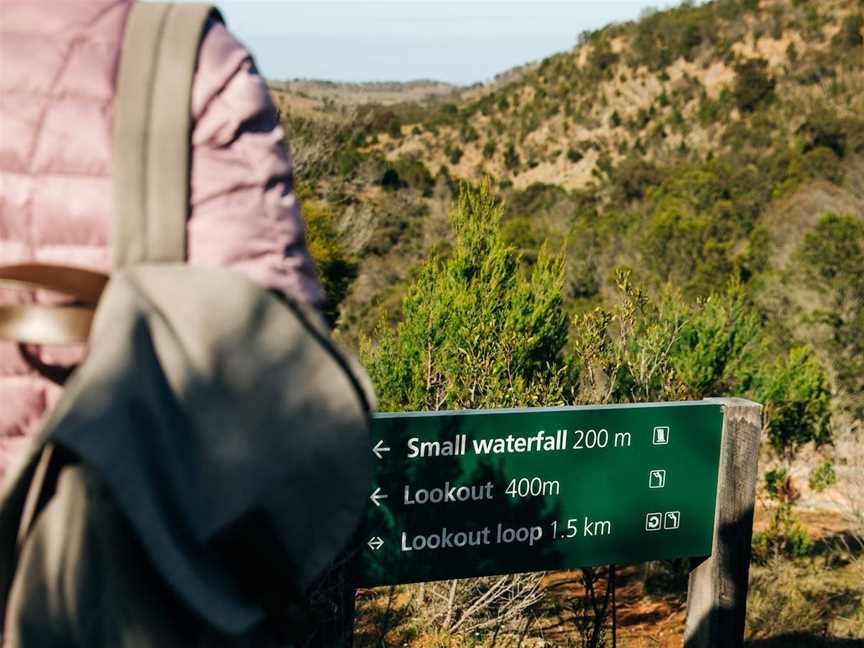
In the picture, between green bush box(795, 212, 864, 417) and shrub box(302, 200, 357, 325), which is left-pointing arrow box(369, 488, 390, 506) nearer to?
shrub box(302, 200, 357, 325)

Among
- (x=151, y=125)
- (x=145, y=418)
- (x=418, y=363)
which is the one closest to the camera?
(x=145, y=418)

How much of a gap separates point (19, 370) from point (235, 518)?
0.87 ft

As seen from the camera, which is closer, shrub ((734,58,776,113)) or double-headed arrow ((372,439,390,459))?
double-headed arrow ((372,439,390,459))

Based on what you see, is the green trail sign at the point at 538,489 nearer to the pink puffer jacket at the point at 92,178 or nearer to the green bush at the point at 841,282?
the pink puffer jacket at the point at 92,178

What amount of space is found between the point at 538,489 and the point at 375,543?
436 millimetres

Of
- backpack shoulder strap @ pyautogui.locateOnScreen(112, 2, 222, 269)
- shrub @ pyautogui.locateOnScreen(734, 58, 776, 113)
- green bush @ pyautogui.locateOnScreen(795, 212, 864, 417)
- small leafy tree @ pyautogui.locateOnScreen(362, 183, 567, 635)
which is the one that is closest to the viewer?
backpack shoulder strap @ pyautogui.locateOnScreen(112, 2, 222, 269)

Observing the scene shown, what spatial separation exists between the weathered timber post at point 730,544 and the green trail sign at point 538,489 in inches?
1.2

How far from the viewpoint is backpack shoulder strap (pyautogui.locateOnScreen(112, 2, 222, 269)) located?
3.08ft

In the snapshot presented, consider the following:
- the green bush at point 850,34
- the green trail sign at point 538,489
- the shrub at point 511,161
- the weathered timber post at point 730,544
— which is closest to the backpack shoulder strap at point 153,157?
the green trail sign at point 538,489

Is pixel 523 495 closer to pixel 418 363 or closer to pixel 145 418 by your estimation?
pixel 145 418

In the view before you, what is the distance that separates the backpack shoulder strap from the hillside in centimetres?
461

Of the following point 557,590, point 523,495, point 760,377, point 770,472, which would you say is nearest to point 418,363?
point 557,590

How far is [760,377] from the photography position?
414 inches

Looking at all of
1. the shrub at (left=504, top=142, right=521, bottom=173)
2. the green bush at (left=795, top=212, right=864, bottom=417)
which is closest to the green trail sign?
the green bush at (left=795, top=212, right=864, bottom=417)
